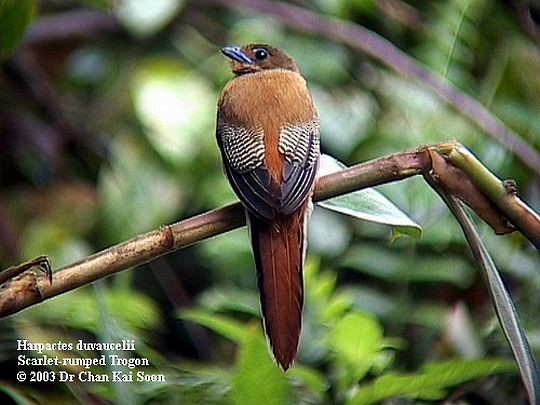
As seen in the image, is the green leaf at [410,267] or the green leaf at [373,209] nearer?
the green leaf at [373,209]

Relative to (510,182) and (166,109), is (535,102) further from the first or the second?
(510,182)

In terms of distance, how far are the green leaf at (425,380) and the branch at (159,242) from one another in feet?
0.85

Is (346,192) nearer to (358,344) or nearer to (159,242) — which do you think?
(159,242)

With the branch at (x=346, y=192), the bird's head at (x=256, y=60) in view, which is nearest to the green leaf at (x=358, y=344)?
the branch at (x=346, y=192)

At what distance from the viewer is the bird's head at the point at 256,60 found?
1920 mm

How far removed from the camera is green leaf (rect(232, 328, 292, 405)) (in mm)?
1213

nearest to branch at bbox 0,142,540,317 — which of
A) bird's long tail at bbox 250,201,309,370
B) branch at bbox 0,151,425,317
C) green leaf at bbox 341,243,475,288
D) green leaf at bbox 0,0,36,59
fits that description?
branch at bbox 0,151,425,317

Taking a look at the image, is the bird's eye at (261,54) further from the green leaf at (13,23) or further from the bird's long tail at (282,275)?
the bird's long tail at (282,275)

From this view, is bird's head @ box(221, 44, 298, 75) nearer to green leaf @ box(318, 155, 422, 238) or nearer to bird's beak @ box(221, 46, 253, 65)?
bird's beak @ box(221, 46, 253, 65)

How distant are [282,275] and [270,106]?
1.20 feet

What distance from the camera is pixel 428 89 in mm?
2225

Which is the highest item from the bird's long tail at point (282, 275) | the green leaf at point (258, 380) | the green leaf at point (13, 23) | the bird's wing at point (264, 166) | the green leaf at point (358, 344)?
the green leaf at point (13, 23)

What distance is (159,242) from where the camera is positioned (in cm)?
112


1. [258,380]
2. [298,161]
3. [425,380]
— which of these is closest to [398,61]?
[298,161]
